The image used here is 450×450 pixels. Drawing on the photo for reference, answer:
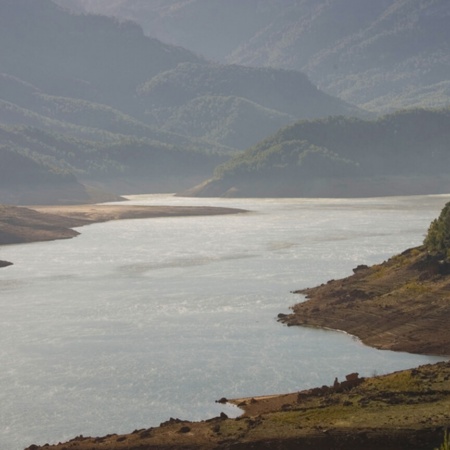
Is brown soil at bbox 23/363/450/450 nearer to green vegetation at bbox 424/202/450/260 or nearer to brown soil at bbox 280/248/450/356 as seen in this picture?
brown soil at bbox 280/248/450/356

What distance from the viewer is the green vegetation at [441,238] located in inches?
2958

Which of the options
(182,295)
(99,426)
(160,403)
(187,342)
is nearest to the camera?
(99,426)

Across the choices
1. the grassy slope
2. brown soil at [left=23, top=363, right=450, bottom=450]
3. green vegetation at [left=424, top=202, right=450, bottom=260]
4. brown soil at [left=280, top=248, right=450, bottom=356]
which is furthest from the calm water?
green vegetation at [left=424, top=202, right=450, bottom=260]

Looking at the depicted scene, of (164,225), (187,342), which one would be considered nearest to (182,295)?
(187,342)

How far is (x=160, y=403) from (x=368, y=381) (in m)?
9.90

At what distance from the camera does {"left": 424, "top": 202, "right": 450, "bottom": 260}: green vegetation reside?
7512cm

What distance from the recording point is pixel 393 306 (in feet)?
224

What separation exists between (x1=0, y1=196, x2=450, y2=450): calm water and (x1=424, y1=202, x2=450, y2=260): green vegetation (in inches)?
447

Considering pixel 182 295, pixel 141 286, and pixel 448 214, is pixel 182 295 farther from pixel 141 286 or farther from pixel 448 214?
pixel 448 214

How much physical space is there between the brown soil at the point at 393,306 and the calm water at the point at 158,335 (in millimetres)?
1647

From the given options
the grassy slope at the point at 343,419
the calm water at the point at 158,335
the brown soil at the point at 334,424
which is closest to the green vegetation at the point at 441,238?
the calm water at the point at 158,335

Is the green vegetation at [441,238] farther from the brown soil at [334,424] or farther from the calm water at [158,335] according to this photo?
the brown soil at [334,424]

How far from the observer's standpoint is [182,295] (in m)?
85.0

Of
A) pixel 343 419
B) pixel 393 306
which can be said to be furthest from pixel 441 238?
pixel 343 419
